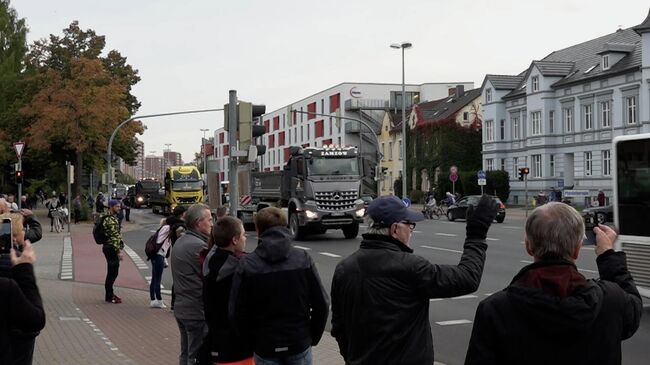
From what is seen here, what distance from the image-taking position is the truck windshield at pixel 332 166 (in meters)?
24.8

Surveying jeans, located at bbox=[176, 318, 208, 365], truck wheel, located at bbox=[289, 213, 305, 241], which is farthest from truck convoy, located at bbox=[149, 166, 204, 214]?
jeans, located at bbox=[176, 318, 208, 365]

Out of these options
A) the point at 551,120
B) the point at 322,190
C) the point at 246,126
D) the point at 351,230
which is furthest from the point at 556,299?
the point at 551,120

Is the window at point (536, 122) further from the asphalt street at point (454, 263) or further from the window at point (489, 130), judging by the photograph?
the asphalt street at point (454, 263)

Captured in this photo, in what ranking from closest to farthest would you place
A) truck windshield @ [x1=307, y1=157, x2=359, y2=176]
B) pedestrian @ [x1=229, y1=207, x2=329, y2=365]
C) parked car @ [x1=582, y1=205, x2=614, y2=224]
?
pedestrian @ [x1=229, y1=207, x2=329, y2=365] < parked car @ [x1=582, y1=205, x2=614, y2=224] < truck windshield @ [x1=307, y1=157, x2=359, y2=176]

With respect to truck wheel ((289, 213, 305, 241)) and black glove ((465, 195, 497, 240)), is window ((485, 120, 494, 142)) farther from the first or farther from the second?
black glove ((465, 195, 497, 240))

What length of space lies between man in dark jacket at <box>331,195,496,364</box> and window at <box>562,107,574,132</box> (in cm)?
5193

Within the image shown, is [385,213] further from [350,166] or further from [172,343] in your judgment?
[350,166]

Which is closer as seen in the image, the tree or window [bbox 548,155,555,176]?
the tree

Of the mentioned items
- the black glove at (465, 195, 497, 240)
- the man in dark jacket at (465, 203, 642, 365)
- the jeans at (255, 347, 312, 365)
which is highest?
the black glove at (465, 195, 497, 240)

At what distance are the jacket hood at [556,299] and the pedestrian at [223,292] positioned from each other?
240 cm

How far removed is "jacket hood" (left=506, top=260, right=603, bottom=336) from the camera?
104 inches

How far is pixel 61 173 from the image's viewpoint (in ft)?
179

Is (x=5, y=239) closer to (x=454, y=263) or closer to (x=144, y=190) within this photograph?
(x=454, y=263)

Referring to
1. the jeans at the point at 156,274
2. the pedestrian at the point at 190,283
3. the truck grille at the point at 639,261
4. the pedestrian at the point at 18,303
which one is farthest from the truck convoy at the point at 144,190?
the pedestrian at the point at 18,303
